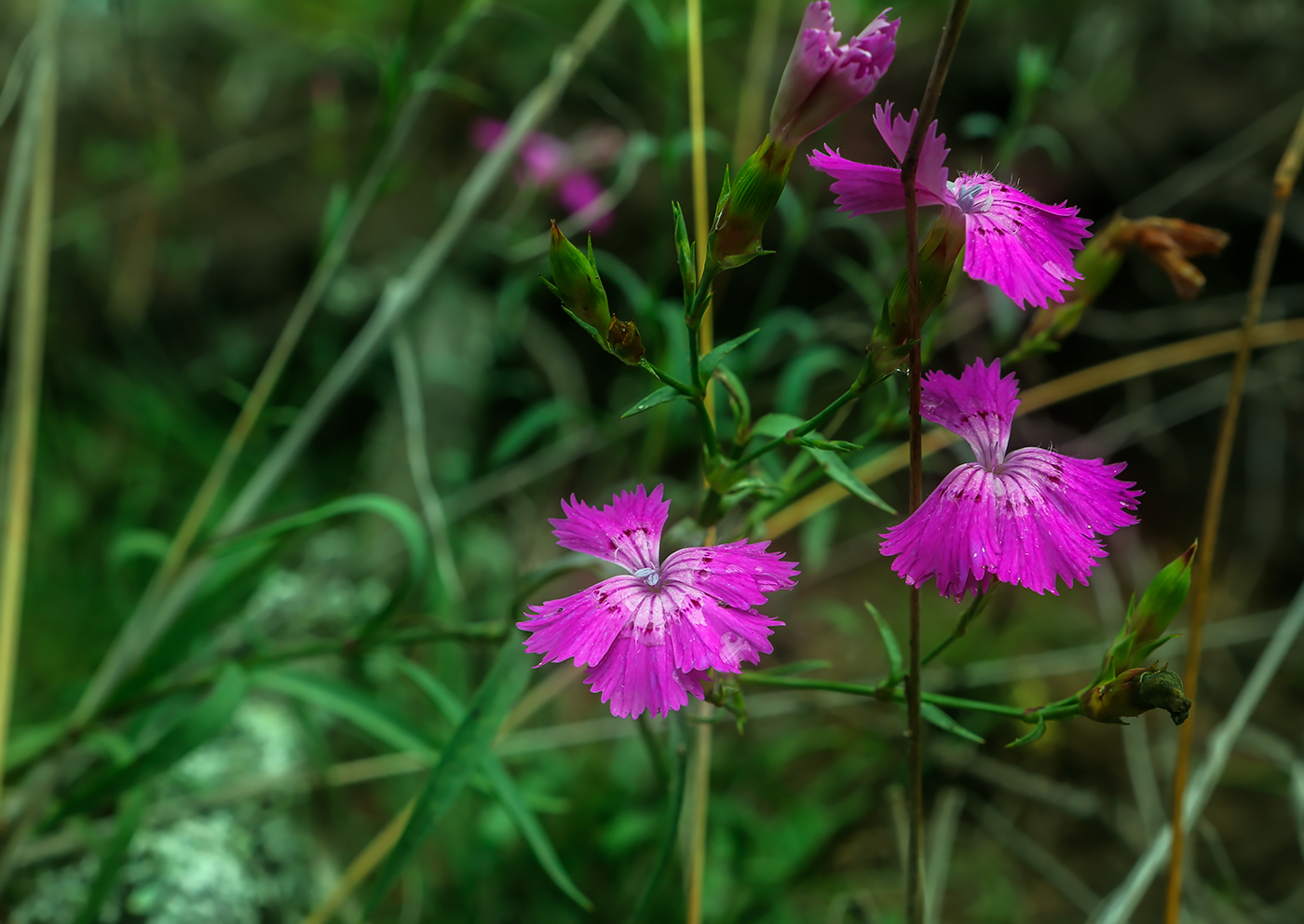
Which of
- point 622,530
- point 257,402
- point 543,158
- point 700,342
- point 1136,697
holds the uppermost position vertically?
point 543,158

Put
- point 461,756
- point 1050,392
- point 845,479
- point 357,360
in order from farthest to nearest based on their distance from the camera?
point 1050,392 → point 357,360 → point 461,756 → point 845,479

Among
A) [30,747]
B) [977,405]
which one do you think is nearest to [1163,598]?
[977,405]

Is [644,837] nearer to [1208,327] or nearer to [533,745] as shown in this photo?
[533,745]

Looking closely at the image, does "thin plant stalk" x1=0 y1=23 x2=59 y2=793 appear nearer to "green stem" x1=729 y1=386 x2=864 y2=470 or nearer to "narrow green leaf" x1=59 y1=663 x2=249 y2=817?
"narrow green leaf" x1=59 y1=663 x2=249 y2=817

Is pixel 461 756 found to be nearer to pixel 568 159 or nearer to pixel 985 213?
pixel 985 213

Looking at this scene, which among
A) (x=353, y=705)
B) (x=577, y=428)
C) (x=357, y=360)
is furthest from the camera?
(x=577, y=428)

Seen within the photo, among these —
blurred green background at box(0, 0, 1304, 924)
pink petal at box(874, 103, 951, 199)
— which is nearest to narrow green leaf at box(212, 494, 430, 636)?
blurred green background at box(0, 0, 1304, 924)

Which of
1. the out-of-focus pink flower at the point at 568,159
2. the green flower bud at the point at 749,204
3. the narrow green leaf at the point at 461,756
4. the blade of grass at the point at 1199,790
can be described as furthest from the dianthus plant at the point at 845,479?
the out-of-focus pink flower at the point at 568,159

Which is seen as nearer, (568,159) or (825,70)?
(825,70)

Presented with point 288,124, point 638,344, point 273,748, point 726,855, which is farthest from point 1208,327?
point 288,124
